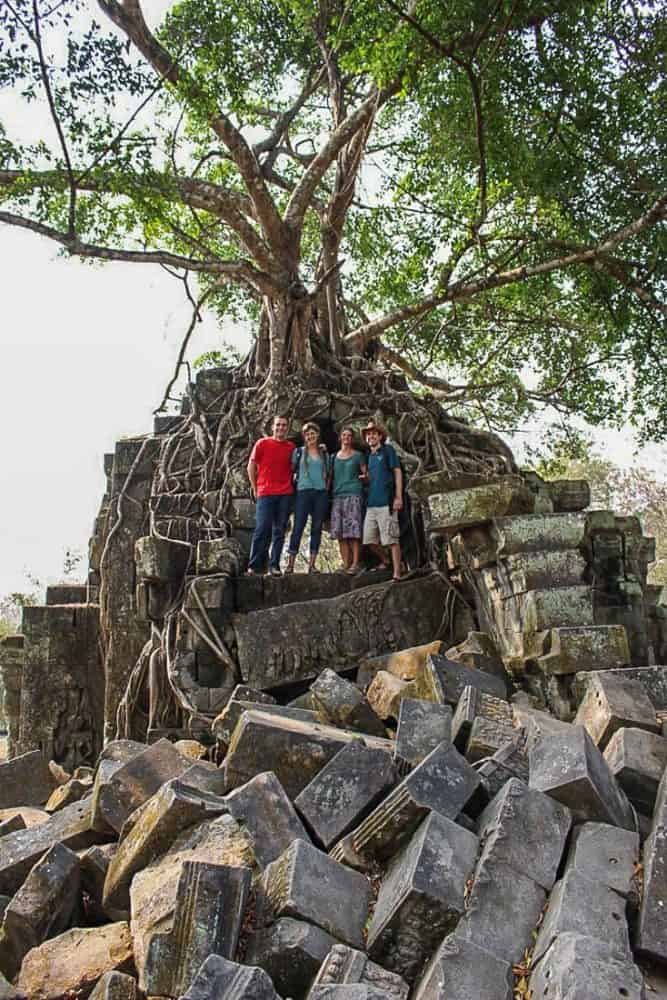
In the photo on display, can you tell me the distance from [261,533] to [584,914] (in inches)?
194

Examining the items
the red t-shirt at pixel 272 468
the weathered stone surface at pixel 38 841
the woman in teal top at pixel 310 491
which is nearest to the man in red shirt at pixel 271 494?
the red t-shirt at pixel 272 468

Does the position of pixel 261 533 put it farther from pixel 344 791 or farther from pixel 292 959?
pixel 292 959

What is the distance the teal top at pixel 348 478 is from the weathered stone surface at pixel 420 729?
126 inches

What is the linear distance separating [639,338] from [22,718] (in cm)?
778

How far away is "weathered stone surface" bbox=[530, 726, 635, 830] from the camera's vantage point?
12.7ft

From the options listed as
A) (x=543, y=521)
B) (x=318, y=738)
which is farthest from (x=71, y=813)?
(x=543, y=521)

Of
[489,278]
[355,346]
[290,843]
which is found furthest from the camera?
[355,346]

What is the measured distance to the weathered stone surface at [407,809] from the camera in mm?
3928

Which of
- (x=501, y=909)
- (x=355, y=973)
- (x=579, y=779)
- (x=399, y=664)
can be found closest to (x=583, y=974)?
(x=501, y=909)

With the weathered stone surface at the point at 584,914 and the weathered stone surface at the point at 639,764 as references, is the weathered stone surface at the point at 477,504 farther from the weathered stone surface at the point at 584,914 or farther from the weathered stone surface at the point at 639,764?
the weathered stone surface at the point at 584,914

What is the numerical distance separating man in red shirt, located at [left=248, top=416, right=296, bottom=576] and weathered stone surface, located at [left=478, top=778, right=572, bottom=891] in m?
4.21

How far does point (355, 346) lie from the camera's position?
36.8 ft

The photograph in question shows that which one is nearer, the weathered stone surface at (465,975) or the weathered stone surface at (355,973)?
the weathered stone surface at (465,975)

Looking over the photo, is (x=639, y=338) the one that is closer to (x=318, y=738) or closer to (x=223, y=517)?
(x=223, y=517)
